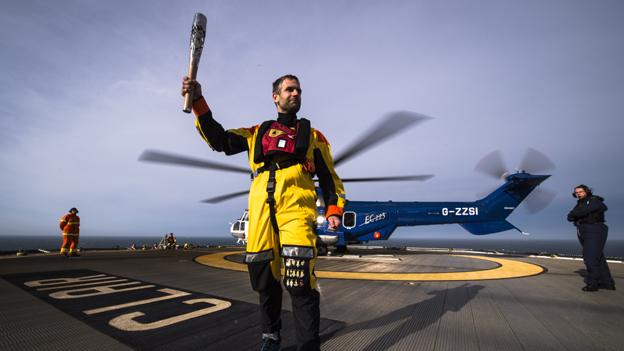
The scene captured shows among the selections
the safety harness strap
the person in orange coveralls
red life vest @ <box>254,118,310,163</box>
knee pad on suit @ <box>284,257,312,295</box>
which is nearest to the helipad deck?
knee pad on suit @ <box>284,257,312,295</box>

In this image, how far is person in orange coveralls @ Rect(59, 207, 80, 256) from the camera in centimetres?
948

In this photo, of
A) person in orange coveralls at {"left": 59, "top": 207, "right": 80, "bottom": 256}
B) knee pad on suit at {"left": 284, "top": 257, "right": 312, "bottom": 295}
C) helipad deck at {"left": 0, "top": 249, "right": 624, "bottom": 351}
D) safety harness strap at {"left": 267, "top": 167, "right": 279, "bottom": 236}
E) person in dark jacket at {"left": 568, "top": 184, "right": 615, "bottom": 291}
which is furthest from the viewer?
person in orange coveralls at {"left": 59, "top": 207, "right": 80, "bottom": 256}

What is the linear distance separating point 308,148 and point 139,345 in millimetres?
2176

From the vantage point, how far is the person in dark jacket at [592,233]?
5148 millimetres

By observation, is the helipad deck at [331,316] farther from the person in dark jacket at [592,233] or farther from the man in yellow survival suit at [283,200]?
the man in yellow survival suit at [283,200]

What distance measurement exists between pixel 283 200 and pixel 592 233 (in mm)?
A: 6629

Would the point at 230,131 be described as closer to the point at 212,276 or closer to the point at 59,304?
the point at 59,304

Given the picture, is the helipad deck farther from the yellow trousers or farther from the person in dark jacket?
the yellow trousers

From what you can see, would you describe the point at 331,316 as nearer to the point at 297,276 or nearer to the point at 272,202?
the point at 297,276

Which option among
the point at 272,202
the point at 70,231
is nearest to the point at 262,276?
the point at 272,202

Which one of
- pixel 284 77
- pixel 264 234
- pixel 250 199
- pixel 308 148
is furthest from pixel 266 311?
pixel 284 77

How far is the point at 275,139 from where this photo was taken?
2.37 meters

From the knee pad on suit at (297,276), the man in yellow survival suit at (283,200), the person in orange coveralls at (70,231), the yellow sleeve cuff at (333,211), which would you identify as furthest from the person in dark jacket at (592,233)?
the person in orange coveralls at (70,231)

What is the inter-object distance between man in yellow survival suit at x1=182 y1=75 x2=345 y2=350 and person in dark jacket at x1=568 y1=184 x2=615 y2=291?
582 centimetres
